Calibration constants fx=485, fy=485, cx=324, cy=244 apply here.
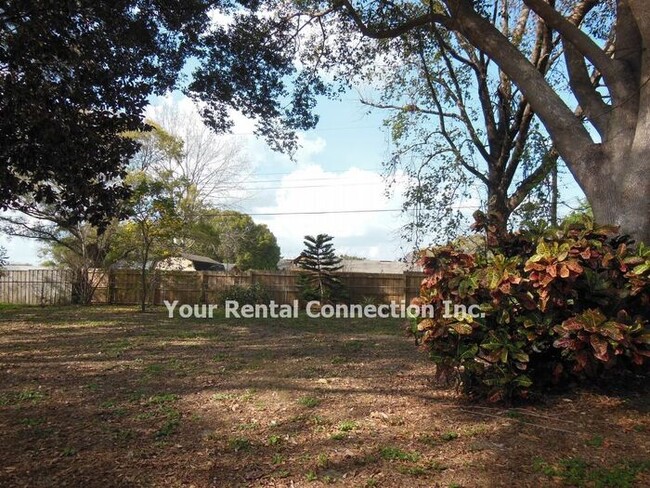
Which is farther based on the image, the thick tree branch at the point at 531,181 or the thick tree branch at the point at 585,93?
the thick tree branch at the point at 531,181

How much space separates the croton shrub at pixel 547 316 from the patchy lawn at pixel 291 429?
1.10 feet

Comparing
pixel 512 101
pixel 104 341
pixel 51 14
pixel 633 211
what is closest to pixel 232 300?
pixel 104 341

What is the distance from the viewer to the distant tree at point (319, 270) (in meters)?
16.5

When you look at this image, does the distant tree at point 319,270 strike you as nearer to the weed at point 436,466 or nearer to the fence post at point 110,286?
the fence post at point 110,286

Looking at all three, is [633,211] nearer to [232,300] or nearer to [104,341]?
[104,341]

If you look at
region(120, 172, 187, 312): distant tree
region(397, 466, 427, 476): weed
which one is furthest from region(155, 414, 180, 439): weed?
region(120, 172, 187, 312): distant tree

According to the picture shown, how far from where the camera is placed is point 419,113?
12125 millimetres

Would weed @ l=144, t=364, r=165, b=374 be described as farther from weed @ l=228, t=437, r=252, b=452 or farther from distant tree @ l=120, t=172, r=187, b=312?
distant tree @ l=120, t=172, r=187, b=312

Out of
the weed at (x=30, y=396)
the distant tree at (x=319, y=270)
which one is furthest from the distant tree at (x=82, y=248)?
the weed at (x=30, y=396)

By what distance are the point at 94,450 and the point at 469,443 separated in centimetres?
→ 255

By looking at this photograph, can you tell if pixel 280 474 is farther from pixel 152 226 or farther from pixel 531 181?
pixel 152 226

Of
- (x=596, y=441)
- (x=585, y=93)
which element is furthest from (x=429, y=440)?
(x=585, y=93)

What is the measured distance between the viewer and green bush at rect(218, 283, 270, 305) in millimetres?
15715

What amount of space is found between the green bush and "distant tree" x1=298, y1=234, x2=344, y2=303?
1423mm
